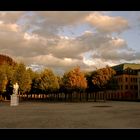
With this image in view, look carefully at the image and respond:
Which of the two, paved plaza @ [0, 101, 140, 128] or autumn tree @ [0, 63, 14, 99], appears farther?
autumn tree @ [0, 63, 14, 99]

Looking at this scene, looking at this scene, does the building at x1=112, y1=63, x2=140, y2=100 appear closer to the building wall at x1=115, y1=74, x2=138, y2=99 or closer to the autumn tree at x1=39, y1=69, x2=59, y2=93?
the building wall at x1=115, y1=74, x2=138, y2=99

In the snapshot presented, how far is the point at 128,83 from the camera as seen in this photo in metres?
114

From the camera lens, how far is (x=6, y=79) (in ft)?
218

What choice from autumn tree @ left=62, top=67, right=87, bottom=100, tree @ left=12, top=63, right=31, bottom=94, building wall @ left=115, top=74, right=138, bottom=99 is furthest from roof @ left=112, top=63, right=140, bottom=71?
tree @ left=12, top=63, right=31, bottom=94

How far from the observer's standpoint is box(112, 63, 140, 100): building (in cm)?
11039

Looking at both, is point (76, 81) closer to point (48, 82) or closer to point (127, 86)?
point (48, 82)

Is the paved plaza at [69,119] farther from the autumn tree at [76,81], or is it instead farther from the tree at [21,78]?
the autumn tree at [76,81]
